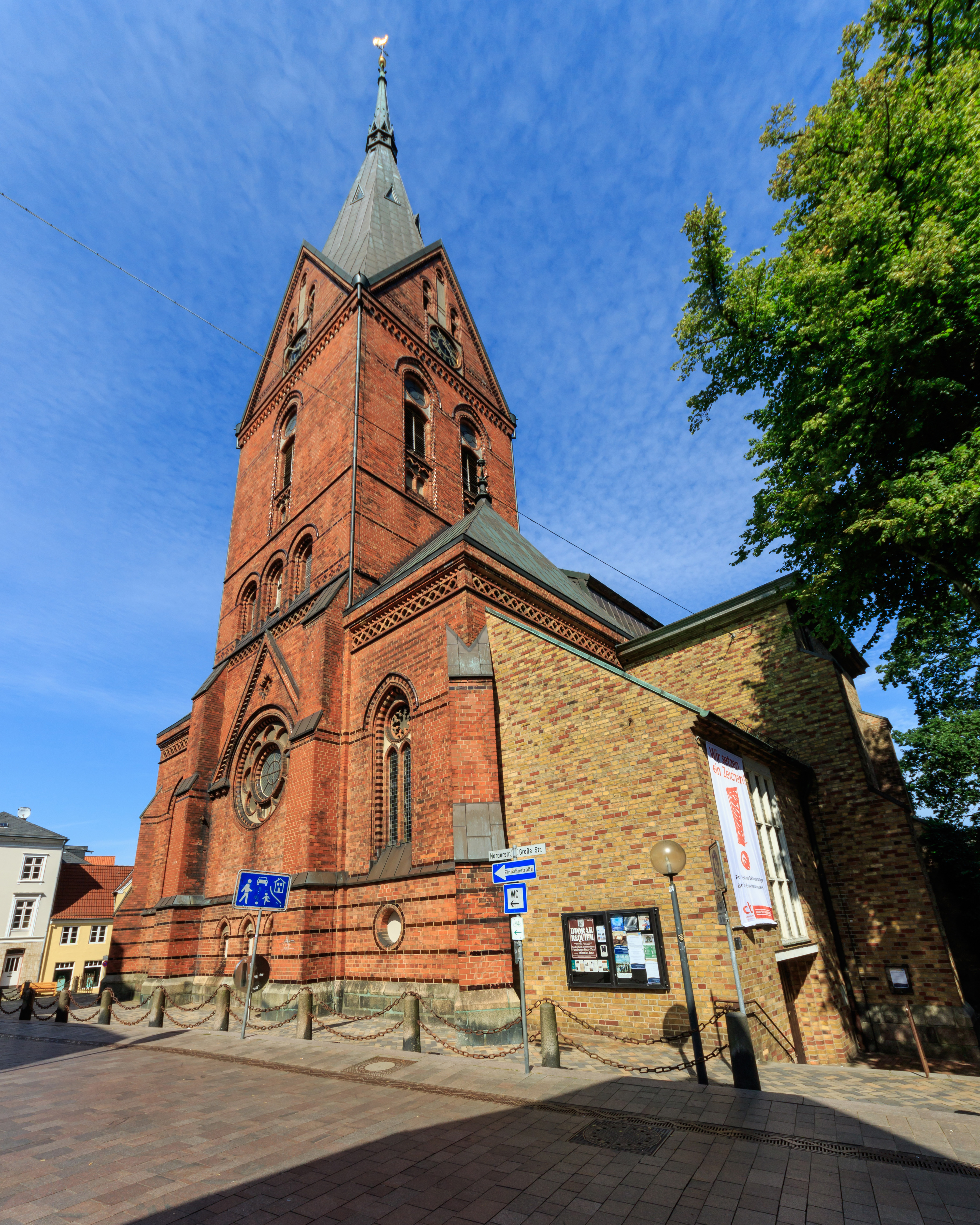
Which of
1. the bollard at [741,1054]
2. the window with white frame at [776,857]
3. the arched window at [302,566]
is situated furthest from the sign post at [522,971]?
the arched window at [302,566]

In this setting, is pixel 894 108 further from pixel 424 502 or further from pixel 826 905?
pixel 424 502

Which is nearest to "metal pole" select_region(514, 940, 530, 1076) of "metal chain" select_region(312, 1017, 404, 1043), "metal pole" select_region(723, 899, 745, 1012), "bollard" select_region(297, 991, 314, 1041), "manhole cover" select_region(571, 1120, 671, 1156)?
"manhole cover" select_region(571, 1120, 671, 1156)

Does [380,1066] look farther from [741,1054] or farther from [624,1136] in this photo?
[741,1054]

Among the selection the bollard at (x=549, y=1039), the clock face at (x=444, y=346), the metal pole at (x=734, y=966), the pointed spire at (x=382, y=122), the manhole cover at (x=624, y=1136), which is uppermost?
the pointed spire at (x=382, y=122)

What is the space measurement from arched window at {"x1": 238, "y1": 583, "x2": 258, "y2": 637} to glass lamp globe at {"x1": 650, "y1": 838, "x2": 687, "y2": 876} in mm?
17048

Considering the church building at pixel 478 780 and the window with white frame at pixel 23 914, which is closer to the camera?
the church building at pixel 478 780

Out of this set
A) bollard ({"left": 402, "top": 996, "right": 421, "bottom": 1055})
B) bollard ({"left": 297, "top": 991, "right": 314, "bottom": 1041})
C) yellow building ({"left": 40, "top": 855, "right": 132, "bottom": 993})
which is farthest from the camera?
yellow building ({"left": 40, "top": 855, "right": 132, "bottom": 993})

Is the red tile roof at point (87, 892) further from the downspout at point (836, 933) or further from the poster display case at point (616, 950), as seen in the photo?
Answer: the downspout at point (836, 933)

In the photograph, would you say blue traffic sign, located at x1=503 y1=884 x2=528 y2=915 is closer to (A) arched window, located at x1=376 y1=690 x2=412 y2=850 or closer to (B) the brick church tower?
(B) the brick church tower

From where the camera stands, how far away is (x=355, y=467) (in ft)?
59.3

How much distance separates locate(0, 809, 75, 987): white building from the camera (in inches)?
1294

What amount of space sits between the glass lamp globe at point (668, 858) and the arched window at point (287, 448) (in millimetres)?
18841

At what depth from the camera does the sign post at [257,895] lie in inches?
424

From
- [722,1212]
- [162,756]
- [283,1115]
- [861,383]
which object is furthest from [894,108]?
[162,756]
